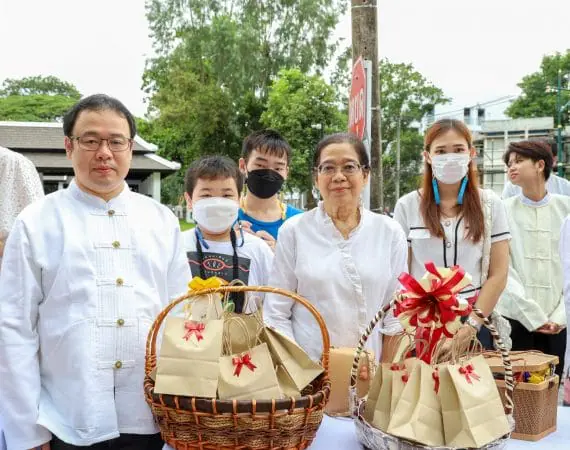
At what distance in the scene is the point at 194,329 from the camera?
70.1 inches

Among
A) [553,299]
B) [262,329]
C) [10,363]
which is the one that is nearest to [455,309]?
[262,329]

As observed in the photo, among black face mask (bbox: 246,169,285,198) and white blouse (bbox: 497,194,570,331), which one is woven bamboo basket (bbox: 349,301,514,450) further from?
white blouse (bbox: 497,194,570,331)

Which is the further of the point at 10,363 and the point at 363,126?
the point at 363,126

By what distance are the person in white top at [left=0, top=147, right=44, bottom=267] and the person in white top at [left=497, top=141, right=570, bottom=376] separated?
3057mm

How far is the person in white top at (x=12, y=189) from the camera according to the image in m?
2.85

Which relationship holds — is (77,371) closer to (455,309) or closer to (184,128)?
(455,309)

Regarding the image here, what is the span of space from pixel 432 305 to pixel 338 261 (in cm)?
69

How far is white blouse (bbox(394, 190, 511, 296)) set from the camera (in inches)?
113

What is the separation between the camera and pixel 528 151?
170 inches

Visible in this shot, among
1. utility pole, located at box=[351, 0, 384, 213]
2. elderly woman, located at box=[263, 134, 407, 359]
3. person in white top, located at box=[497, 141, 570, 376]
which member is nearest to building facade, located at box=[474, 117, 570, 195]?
utility pole, located at box=[351, 0, 384, 213]

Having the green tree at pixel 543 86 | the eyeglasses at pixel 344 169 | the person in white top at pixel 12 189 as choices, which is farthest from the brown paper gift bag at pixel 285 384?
the green tree at pixel 543 86

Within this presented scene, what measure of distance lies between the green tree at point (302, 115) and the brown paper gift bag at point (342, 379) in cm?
2228

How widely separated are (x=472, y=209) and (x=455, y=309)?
51.3 inches

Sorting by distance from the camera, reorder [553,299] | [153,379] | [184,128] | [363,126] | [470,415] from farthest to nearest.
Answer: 1. [184,128]
2. [363,126]
3. [553,299]
4. [153,379]
5. [470,415]
